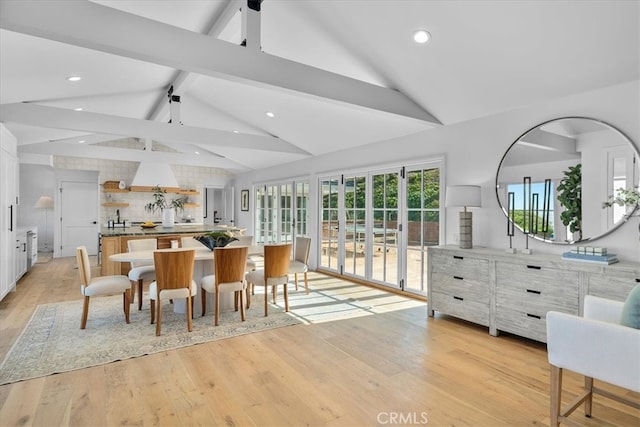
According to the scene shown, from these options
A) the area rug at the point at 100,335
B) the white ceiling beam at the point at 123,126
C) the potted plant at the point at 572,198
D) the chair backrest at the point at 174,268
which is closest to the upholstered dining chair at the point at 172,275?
the chair backrest at the point at 174,268

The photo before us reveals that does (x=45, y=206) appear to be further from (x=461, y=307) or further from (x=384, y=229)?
(x=461, y=307)

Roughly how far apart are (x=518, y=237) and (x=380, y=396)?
7.68ft

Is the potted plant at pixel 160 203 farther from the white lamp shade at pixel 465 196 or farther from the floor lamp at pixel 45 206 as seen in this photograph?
the white lamp shade at pixel 465 196

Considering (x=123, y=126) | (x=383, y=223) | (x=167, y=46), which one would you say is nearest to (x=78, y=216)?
(x=123, y=126)

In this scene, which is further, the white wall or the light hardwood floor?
the white wall

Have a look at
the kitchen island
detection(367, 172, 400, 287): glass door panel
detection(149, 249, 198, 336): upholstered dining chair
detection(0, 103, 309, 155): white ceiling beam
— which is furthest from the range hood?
detection(149, 249, 198, 336): upholstered dining chair

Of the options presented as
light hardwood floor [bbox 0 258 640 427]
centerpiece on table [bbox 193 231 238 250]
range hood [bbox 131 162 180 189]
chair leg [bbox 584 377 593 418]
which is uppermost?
range hood [bbox 131 162 180 189]

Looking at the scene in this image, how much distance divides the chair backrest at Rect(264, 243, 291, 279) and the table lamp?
73.3 inches

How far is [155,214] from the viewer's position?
987 cm

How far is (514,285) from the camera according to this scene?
10.6 ft

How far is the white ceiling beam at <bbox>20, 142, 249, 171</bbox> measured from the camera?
7.20m

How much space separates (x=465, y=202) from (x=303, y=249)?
233 centimetres

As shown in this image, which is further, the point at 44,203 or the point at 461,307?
the point at 44,203

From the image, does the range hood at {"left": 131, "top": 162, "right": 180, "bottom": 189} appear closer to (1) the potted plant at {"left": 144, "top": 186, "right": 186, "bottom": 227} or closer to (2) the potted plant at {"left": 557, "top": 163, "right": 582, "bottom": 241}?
(1) the potted plant at {"left": 144, "top": 186, "right": 186, "bottom": 227}
